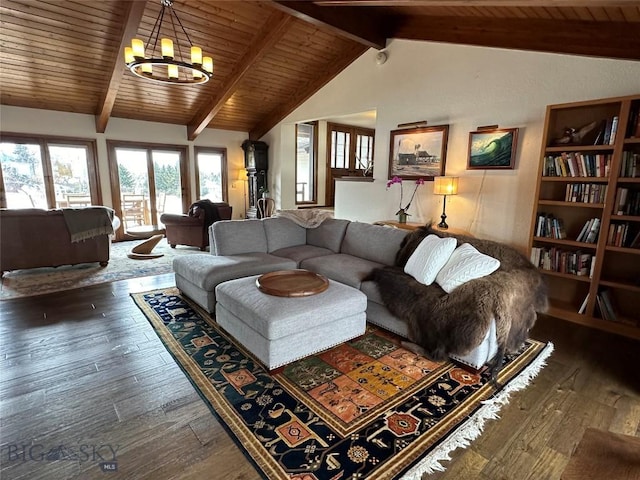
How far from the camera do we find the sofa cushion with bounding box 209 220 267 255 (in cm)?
357

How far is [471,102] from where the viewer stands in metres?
4.12

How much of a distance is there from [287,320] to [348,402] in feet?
1.97

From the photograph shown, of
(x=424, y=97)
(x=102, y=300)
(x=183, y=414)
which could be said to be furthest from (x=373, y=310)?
(x=424, y=97)

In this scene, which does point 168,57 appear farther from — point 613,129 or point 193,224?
point 613,129

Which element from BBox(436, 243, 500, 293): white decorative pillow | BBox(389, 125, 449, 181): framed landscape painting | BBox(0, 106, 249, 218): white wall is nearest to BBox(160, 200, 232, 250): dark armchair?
BBox(0, 106, 249, 218): white wall

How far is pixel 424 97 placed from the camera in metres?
4.59

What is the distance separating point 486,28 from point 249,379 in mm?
4431

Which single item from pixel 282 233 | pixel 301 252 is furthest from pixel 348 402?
pixel 282 233

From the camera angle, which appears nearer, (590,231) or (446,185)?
(590,231)

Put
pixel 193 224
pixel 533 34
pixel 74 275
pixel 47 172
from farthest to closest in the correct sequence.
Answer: pixel 47 172, pixel 193 224, pixel 74 275, pixel 533 34

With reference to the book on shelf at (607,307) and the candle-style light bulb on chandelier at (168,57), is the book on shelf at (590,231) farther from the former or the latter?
the candle-style light bulb on chandelier at (168,57)

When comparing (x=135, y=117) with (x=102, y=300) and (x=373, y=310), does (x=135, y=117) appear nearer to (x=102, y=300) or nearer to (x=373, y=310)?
(x=102, y=300)

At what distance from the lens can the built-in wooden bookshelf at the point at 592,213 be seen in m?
2.78

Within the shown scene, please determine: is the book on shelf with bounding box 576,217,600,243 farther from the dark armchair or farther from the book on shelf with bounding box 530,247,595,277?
the dark armchair
